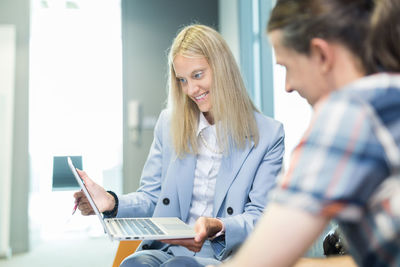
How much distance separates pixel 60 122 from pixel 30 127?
1.12 feet

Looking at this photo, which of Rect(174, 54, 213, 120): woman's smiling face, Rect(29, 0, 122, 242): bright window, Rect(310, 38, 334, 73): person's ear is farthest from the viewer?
Rect(29, 0, 122, 242): bright window

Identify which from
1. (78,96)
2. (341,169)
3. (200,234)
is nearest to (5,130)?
(78,96)

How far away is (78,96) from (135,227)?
3031 millimetres

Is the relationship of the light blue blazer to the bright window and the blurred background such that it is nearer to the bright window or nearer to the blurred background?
the blurred background

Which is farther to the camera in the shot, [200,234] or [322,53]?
[200,234]

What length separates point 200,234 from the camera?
1066mm

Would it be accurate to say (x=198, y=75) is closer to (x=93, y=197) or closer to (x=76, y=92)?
(x=93, y=197)

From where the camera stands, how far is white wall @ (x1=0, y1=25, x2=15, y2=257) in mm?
3455

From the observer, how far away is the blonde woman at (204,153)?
54.8 inches

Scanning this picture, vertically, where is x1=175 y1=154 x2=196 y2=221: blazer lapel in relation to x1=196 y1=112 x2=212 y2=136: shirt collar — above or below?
below

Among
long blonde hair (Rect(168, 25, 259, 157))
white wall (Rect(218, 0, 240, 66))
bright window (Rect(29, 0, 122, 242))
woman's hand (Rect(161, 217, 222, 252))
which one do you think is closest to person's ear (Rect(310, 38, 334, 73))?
woman's hand (Rect(161, 217, 222, 252))

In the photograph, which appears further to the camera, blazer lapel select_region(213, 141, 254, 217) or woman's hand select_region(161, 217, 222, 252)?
blazer lapel select_region(213, 141, 254, 217)

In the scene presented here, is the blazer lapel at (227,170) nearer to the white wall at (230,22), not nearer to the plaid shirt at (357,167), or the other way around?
the plaid shirt at (357,167)

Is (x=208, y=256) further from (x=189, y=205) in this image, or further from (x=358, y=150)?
(x=358, y=150)
